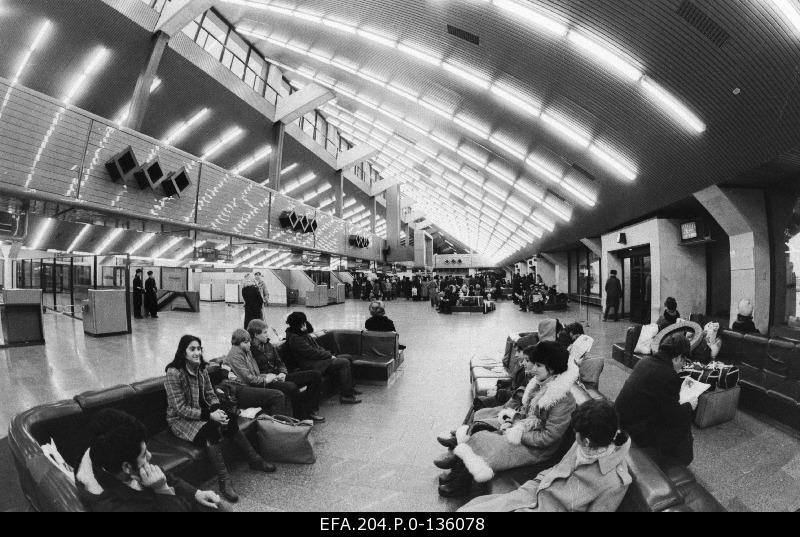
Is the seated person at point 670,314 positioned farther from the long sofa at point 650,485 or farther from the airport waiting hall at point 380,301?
the long sofa at point 650,485

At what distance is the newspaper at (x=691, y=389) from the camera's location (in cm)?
367

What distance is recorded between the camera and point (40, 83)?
965 centimetres

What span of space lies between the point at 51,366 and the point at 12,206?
8.52 ft

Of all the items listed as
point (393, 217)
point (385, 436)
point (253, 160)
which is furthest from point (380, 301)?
point (393, 217)

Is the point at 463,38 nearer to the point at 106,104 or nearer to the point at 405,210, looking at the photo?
the point at 106,104

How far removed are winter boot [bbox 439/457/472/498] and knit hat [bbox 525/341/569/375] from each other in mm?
954

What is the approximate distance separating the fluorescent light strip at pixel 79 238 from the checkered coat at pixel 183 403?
7.02 metres

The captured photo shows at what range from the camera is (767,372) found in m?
4.63

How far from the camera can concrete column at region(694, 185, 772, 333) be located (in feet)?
25.1

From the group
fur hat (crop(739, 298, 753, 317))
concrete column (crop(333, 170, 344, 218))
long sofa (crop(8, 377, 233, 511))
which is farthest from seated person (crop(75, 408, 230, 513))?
concrete column (crop(333, 170, 344, 218))

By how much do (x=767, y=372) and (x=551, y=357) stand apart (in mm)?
4054

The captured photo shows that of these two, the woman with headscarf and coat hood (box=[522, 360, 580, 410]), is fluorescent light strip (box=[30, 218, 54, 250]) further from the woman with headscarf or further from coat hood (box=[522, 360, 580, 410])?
coat hood (box=[522, 360, 580, 410])

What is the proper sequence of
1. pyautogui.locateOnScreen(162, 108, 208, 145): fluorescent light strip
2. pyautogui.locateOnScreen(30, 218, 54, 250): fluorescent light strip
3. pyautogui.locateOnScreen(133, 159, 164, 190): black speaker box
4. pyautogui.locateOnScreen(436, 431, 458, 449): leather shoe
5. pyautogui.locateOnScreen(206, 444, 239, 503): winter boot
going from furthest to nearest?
pyautogui.locateOnScreen(162, 108, 208, 145): fluorescent light strip, pyautogui.locateOnScreen(30, 218, 54, 250): fluorescent light strip, pyautogui.locateOnScreen(133, 159, 164, 190): black speaker box, pyautogui.locateOnScreen(436, 431, 458, 449): leather shoe, pyautogui.locateOnScreen(206, 444, 239, 503): winter boot
